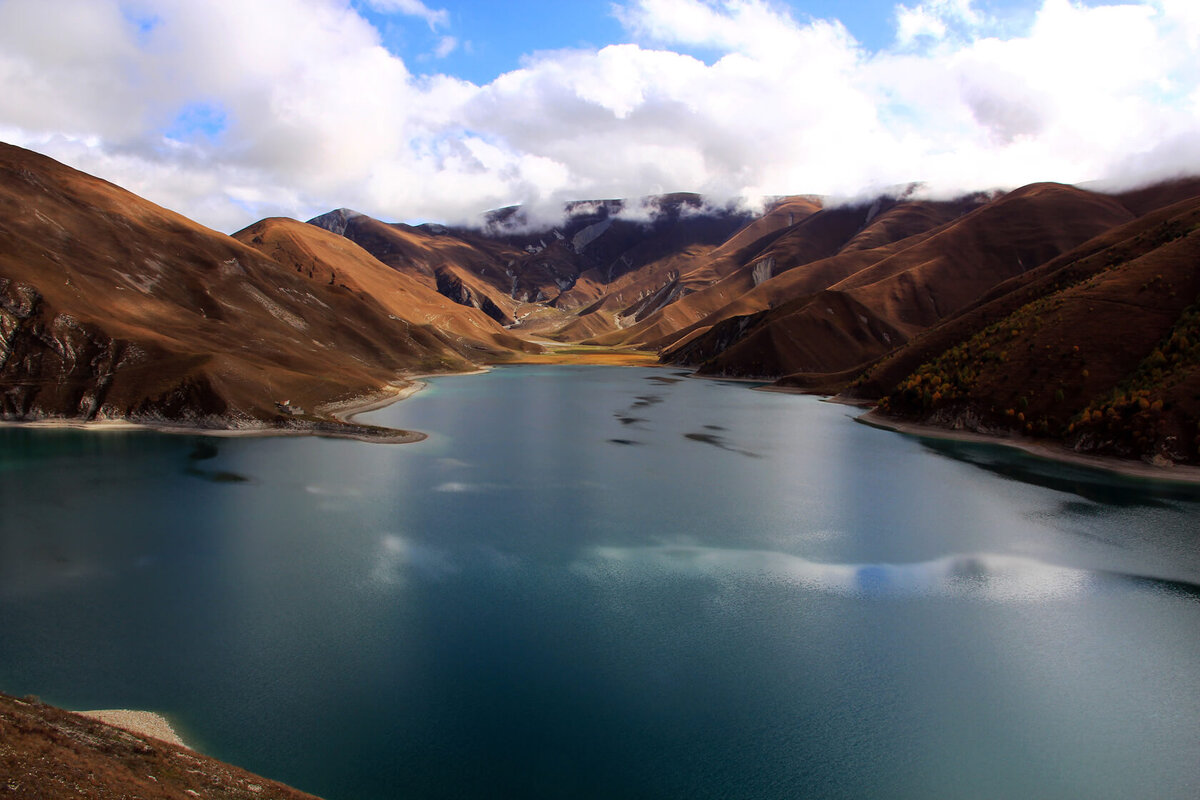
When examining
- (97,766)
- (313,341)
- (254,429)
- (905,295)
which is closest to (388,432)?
(254,429)

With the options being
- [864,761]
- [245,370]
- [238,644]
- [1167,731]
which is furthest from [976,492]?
[245,370]

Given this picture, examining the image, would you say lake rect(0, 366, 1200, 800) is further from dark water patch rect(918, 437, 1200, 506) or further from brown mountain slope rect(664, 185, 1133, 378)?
brown mountain slope rect(664, 185, 1133, 378)

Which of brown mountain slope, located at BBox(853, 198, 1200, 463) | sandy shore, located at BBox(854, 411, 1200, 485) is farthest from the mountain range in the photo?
sandy shore, located at BBox(854, 411, 1200, 485)

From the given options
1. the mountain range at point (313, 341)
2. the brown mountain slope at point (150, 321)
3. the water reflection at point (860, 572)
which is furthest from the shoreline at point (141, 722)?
the brown mountain slope at point (150, 321)

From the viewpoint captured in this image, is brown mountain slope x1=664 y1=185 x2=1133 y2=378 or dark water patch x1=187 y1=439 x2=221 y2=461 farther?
brown mountain slope x1=664 y1=185 x2=1133 y2=378

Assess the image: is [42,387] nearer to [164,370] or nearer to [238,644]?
[164,370]
